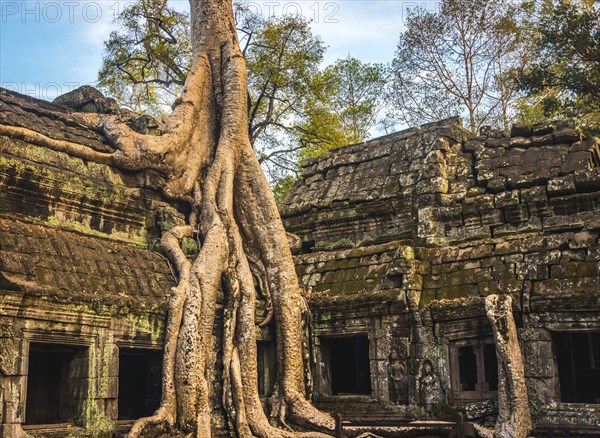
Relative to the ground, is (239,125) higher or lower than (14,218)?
higher

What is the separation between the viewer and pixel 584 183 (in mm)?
9492

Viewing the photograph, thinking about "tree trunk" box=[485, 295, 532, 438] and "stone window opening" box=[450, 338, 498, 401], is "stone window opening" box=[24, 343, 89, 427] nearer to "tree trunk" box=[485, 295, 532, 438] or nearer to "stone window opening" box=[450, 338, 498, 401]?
"stone window opening" box=[450, 338, 498, 401]

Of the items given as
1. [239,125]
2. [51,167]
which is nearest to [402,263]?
[239,125]

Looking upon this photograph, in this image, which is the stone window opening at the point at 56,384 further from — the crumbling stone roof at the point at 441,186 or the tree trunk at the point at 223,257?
the crumbling stone roof at the point at 441,186

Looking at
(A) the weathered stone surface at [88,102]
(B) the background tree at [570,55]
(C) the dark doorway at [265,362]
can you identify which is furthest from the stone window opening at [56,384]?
(B) the background tree at [570,55]

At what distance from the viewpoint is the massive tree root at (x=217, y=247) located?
344 inches

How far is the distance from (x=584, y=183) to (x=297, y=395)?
14.4 ft

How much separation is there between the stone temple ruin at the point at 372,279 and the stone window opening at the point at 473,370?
24 millimetres

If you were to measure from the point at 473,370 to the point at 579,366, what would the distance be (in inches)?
57.6

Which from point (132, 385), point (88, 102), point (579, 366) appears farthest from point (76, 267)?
point (579, 366)

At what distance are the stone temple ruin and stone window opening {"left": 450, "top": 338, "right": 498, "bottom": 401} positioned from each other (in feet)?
0.08

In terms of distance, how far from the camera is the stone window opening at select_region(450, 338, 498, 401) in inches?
357

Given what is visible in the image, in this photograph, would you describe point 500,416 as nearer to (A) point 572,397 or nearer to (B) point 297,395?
(A) point 572,397

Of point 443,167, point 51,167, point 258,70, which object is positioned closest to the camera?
point 51,167
